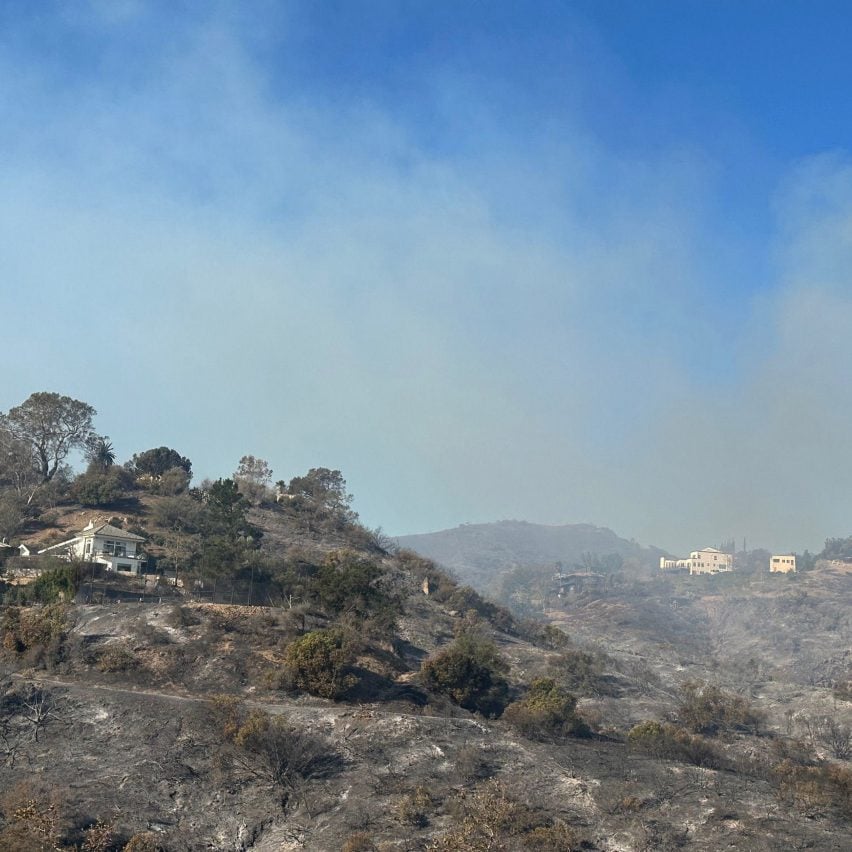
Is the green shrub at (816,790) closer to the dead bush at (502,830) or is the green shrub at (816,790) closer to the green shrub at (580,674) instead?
the dead bush at (502,830)

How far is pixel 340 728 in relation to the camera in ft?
124

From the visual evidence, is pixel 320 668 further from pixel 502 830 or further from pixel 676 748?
pixel 676 748

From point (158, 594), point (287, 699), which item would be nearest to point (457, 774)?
point (287, 699)

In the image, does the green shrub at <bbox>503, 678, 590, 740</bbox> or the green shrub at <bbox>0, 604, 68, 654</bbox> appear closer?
the green shrub at <bbox>503, 678, 590, 740</bbox>

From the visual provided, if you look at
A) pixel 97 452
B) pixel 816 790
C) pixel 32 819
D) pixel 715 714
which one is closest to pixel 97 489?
pixel 97 452

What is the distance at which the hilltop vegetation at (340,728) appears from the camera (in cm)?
3003

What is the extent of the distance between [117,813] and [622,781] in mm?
18702

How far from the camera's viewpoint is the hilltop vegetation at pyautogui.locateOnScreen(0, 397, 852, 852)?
3003 centimetres

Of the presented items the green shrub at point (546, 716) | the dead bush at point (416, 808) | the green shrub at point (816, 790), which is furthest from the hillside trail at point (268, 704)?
the green shrub at point (816, 790)

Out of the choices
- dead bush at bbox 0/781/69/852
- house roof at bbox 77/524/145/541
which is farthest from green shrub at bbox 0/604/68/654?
house roof at bbox 77/524/145/541

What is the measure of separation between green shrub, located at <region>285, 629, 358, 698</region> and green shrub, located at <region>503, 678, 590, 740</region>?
28.5 ft

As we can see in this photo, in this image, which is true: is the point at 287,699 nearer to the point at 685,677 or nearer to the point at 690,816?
the point at 690,816

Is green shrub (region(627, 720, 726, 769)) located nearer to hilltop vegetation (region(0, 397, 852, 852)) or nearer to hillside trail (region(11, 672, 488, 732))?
hilltop vegetation (region(0, 397, 852, 852))

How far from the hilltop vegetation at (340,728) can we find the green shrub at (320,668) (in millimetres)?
102
